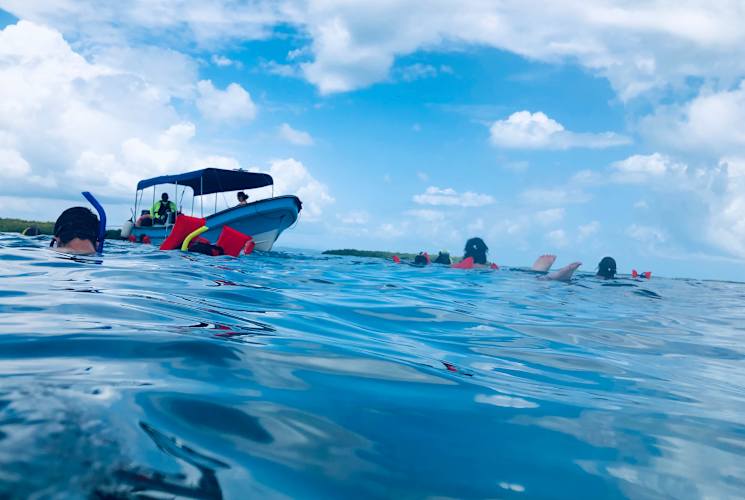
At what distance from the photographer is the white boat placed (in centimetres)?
1908

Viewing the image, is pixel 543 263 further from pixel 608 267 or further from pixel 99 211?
pixel 99 211

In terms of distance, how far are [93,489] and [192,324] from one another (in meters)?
2.48

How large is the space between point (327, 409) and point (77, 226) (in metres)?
8.96

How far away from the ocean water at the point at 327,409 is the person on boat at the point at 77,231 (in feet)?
14.4

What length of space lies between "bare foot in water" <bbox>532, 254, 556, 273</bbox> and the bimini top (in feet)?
42.7

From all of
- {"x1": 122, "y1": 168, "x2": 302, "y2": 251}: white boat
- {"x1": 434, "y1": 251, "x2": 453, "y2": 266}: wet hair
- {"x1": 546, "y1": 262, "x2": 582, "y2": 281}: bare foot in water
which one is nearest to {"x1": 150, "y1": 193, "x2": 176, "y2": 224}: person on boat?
{"x1": 122, "y1": 168, "x2": 302, "y2": 251}: white boat

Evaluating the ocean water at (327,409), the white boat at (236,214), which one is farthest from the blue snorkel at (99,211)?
the white boat at (236,214)

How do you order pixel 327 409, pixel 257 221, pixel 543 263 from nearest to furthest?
1. pixel 327 409
2. pixel 257 221
3. pixel 543 263

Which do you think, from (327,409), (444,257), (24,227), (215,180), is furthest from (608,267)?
(24,227)

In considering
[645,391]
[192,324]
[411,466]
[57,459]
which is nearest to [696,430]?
[645,391]

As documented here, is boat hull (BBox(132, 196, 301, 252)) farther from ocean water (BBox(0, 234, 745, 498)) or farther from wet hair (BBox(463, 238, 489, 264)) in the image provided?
ocean water (BBox(0, 234, 745, 498))

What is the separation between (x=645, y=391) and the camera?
322 centimetres

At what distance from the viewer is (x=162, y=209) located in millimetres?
20734

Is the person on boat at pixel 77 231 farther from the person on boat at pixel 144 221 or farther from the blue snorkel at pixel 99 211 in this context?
the person on boat at pixel 144 221
